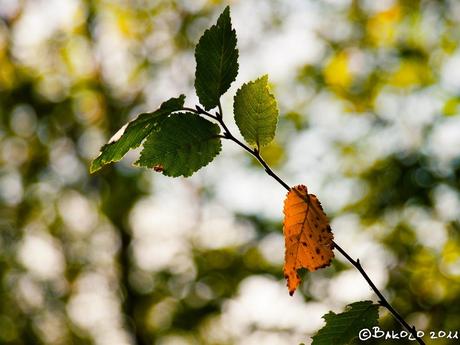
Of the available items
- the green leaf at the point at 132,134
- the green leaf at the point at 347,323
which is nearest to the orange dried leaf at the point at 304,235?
the green leaf at the point at 347,323

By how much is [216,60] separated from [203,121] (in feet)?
0.28

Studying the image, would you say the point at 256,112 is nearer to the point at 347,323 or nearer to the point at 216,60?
the point at 216,60

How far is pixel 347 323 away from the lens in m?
0.64

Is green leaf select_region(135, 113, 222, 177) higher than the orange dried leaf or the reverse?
higher

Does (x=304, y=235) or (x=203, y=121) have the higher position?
(x=203, y=121)

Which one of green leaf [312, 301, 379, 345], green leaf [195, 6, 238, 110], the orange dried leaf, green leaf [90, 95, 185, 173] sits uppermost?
green leaf [195, 6, 238, 110]

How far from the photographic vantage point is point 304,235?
62 cm

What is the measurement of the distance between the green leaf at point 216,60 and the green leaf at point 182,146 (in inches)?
1.8

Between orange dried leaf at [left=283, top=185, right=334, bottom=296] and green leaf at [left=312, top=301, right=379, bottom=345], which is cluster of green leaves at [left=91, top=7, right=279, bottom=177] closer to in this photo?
orange dried leaf at [left=283, top=185, right=334, bottom=296]

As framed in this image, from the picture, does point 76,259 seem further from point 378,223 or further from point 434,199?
point 434,199

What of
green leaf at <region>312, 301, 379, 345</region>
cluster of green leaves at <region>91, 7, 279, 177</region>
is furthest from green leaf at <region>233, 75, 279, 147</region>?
green leaf at <region>312, 301, 379, 345</region>

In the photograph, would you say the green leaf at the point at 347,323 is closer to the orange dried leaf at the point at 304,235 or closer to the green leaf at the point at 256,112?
the orange dried leaf at the point at 304,235

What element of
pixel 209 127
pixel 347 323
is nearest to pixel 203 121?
pixel 209 127

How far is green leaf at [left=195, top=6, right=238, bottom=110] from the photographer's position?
1.94ft
